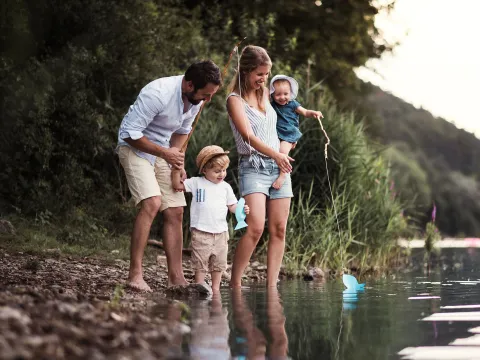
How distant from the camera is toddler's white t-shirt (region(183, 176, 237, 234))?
8328mm

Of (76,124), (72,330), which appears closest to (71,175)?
(76,124)

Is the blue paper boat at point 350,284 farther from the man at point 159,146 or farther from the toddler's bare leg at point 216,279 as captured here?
the man at point 159,146

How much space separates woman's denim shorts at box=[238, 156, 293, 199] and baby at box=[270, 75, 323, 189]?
0.45 meters

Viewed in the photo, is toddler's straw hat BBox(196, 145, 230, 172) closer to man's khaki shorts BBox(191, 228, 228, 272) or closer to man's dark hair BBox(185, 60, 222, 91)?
man's khaki shorts BBox(191, 228, 228, 272)

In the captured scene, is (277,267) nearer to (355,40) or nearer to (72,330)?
(72,330)

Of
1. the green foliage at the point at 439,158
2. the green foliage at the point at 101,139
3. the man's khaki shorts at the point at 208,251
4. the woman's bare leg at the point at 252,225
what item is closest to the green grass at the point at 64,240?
the green foliage at the point at 101,139

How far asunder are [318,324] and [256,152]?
109 inches

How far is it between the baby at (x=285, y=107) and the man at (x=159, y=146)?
86 cm

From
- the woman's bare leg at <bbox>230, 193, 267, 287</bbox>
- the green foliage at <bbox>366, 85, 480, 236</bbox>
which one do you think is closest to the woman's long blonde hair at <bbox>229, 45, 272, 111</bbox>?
the woman's bare leg at <bbox>230, 193, 267, 287</bbox>

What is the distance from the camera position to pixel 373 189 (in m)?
13.4

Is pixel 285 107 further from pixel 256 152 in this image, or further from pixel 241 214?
pixel 241 214

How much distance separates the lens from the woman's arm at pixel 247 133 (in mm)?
7926

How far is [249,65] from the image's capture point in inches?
314

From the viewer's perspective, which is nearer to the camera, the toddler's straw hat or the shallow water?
the shallow water
